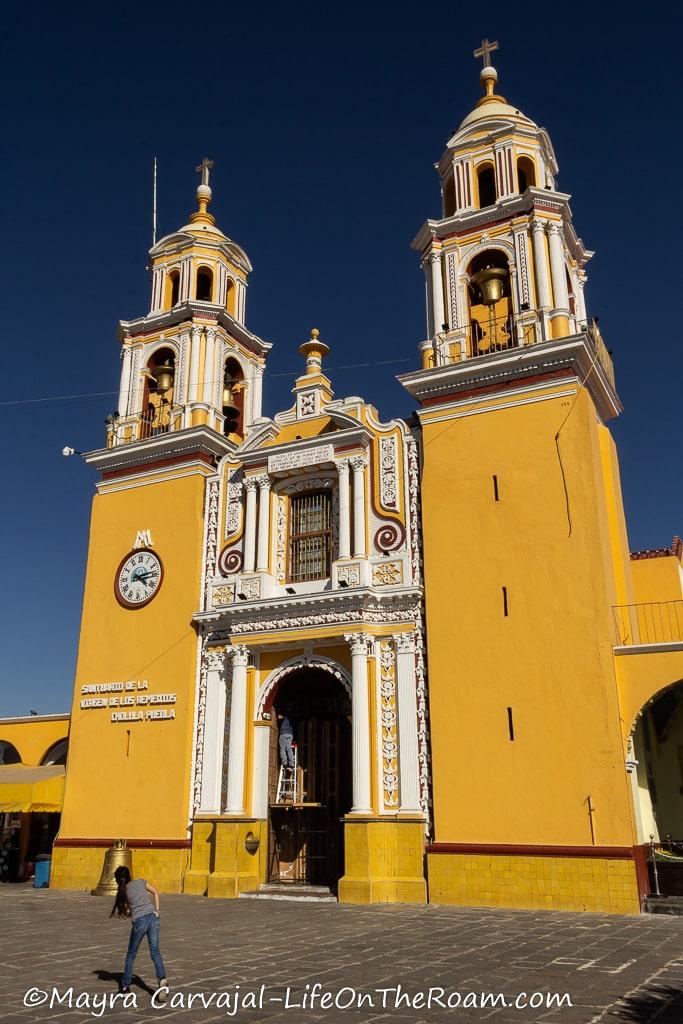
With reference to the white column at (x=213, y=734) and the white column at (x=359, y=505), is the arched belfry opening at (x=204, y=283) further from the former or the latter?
the white column at (x=213, y=734)

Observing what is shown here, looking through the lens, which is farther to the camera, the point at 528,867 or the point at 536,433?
the point at 536,433

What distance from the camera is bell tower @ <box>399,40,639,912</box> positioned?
46.1 feet

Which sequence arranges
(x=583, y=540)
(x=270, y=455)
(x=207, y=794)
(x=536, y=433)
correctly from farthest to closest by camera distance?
(x=270, y=455)
(x=207, y=794)
(x=536, y=433)
(x=583, y=540)

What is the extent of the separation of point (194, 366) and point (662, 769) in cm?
1394

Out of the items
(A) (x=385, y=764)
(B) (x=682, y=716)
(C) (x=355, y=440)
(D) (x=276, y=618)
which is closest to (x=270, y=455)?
(C) (x=355, y=440)

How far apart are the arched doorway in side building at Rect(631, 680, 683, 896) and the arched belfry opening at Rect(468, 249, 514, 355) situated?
304 inches

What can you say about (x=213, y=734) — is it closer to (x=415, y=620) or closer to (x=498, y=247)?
(x=415, y=620)

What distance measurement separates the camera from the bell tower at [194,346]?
70.6ft

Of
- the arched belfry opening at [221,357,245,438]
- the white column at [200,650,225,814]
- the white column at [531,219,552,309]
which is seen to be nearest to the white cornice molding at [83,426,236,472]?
the arched belfry opening at [221,357,245,438]

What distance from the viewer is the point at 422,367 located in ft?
59.5

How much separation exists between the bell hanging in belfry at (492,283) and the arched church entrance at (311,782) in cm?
857

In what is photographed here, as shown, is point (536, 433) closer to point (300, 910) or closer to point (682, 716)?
point (682, 716)

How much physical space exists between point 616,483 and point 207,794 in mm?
10596

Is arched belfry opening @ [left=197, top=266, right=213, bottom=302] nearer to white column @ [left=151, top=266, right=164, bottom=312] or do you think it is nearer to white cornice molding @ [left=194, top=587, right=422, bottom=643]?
white column @ [left=151, top=266, right=164, bottom=312]
